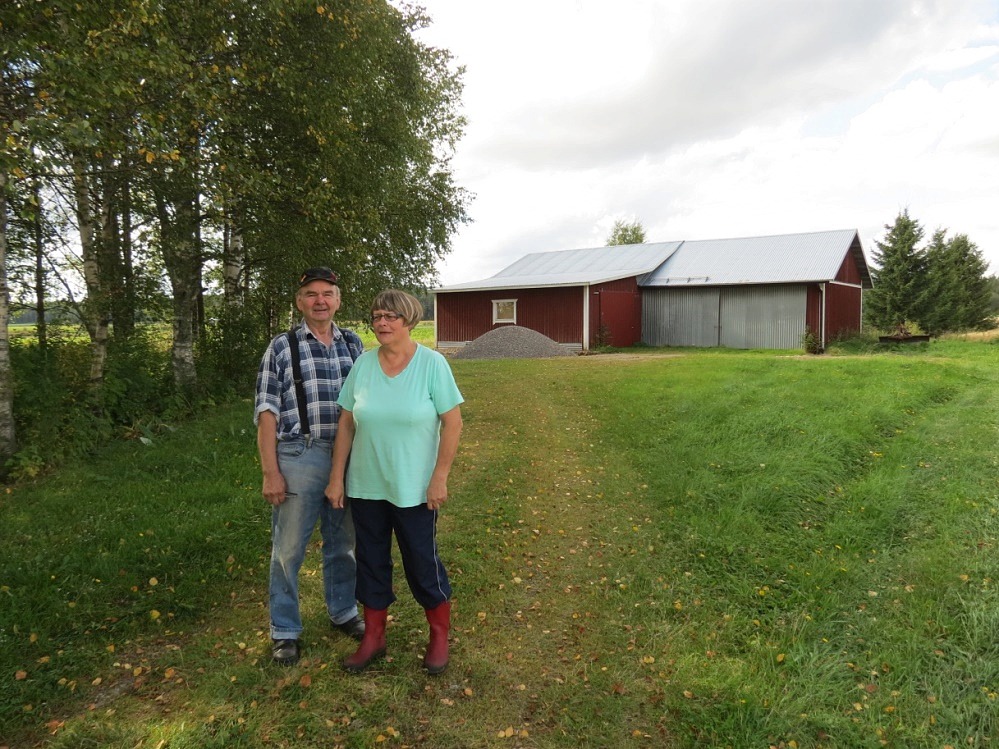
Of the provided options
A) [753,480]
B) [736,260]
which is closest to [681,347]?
[736,260]

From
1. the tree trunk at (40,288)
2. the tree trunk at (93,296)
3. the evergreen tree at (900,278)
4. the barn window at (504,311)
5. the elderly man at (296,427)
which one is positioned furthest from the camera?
the evergreen tree at (900,278)

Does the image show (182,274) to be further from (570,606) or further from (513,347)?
(513,347)

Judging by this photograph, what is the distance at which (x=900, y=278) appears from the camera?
98.4ft

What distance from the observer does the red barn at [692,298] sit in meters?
24.5

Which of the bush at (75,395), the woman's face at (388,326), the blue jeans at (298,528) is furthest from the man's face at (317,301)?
the bush at (75,395)

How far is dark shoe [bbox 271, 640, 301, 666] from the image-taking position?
3547mm

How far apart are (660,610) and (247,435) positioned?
6044mm

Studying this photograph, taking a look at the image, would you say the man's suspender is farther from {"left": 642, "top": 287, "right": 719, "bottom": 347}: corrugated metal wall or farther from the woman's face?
{"left": 642, "top": 287, "right": 719, "bottom": 347}: corrugated metal wall

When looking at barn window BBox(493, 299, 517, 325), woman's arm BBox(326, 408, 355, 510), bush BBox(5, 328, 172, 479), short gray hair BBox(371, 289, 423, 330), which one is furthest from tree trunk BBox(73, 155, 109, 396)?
barn window BBox(493, 299, 517, 325)

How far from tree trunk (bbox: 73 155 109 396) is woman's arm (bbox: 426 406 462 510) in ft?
23.6

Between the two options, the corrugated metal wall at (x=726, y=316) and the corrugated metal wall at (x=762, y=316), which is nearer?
the corrugated metal wall at (x=762, y=316)

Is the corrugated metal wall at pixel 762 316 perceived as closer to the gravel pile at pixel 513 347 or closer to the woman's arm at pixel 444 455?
the gravel pile at pixel 513 347

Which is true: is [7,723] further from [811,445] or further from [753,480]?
[811,445]

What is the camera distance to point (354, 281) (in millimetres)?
11172
